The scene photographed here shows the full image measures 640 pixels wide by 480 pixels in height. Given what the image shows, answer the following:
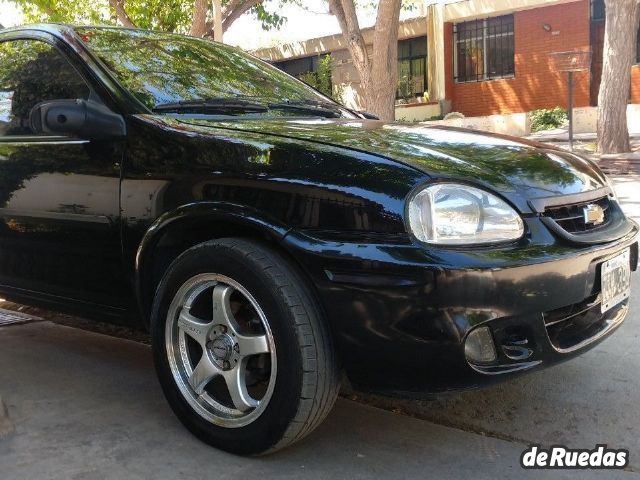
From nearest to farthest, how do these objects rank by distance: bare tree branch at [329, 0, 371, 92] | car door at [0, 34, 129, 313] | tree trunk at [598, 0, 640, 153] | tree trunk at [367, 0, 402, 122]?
1. car door at [0, 34, 129, 313]
2. tree trunk at [367, 0, 402, 122]
3. bare tree branch at [329, 0, 371, 92]
4. tree trunk at [598, 0, 640, 153]

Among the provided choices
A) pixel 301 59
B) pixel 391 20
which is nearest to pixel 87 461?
pixel 391 20

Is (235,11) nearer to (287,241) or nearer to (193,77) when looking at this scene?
(193,77)

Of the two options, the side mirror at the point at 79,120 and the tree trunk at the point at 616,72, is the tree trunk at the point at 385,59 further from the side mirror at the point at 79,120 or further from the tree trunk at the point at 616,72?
the side mirror at the point at 79,120

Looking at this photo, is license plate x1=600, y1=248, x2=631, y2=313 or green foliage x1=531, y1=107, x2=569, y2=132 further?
green foliage x1=531, y1=107, x2=569, y2=132

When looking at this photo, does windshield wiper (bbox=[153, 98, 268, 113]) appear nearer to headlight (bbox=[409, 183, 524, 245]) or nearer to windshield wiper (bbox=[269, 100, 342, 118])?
Result: windshield wiper (bbox=[269, 100, 342, 118])

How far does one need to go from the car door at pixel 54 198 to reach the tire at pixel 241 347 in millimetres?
426

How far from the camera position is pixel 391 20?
10453mm

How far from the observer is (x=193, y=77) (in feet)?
11.7

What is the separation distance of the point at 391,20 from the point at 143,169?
8142 millimetres

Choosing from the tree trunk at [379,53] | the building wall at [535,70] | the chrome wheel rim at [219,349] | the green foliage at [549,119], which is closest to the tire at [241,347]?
the chrome wheel rim at [219,349]

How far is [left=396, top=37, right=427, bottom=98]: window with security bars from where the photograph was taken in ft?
77.6

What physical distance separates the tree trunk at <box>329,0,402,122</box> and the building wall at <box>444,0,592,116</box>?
937 cm

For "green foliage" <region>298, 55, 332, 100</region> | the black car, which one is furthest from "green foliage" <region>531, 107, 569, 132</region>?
the black car

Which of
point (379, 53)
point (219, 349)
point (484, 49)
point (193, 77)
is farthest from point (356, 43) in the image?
point (484, 49)
